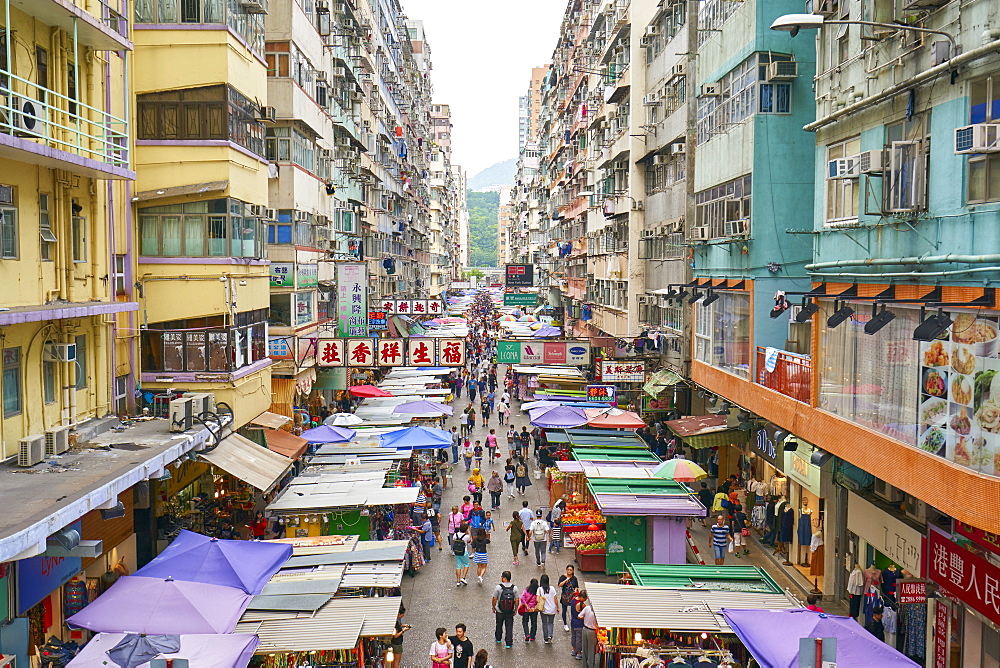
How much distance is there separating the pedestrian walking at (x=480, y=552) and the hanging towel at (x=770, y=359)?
7215 millimetres

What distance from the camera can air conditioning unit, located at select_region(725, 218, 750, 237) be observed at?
867 inches

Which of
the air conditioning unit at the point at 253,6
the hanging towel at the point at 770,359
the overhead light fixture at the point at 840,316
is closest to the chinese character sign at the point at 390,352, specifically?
the air conditioning unit at the point at 253,6

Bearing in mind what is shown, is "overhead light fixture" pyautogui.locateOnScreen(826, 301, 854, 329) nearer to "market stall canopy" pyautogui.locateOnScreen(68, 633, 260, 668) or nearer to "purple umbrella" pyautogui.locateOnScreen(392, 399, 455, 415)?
"market stall canopy" pyautogui.locateOnScreen(68, 633, 260, 668)

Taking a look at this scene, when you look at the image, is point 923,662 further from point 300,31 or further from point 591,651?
point 300,31

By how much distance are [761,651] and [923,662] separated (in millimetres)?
5324

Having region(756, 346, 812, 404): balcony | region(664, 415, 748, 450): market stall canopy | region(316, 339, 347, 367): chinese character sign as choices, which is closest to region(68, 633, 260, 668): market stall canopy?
region(756, 346, 812, 404): balcony

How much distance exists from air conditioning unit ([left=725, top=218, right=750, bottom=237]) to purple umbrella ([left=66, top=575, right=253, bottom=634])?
14.7m

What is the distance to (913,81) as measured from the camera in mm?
12992

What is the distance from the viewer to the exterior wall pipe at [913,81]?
11281mm

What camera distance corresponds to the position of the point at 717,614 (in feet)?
43.1

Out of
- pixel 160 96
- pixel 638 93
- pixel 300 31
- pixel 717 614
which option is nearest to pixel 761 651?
pixel 717 614

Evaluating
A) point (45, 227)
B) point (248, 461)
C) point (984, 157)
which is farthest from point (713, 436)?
point (45, 227)

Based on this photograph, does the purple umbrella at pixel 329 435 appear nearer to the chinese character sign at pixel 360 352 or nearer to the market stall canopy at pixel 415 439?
the market stall canopy at pixel 415 439

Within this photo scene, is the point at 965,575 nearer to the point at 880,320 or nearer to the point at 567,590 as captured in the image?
the point at 880,320
